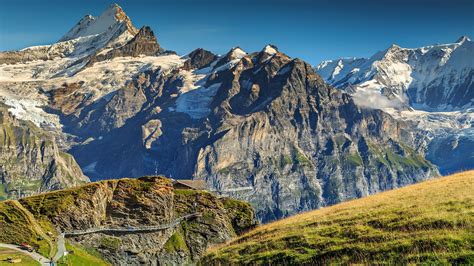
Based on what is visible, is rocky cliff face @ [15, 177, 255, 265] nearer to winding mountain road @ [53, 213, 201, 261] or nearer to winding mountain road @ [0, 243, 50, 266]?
winding mountain road @ [53, 213, 201, 261]

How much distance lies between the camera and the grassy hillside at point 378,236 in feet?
106

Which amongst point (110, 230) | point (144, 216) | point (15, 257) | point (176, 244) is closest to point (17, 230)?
point (15, 257)

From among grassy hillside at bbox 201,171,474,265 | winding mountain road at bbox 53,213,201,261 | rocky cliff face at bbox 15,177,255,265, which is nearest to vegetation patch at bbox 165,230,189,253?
rocky cliff face at bbox 15,177,255,265

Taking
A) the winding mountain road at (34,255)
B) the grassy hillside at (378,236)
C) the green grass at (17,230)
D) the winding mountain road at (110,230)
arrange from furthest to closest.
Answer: the winding mountain road at (110,230) < the green grass at (17,230) < the winding mountain road at (34,255) < the grassy hillside at (378,236)

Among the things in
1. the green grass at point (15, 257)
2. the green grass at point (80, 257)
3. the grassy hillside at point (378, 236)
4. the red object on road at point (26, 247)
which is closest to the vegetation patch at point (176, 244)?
the green grass at point (80, 257)

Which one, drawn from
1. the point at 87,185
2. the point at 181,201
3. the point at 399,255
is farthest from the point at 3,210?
the point at 399,255

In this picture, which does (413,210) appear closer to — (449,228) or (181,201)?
(449,228)

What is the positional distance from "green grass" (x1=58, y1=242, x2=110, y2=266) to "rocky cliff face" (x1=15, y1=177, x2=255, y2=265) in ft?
5.18

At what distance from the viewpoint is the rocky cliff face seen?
202ft

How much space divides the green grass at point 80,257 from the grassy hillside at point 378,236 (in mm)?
13916

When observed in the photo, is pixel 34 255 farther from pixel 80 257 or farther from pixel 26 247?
pixel 80 257

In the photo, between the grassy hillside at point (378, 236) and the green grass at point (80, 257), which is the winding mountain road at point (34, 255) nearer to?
the green grass at point (80, 257)

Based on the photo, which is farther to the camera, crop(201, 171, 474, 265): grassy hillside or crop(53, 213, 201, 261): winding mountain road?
crop(53, 213, 201, 261): winding mountain road

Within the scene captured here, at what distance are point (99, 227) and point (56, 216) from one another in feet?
17.2
